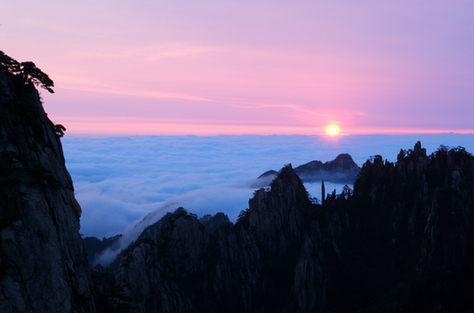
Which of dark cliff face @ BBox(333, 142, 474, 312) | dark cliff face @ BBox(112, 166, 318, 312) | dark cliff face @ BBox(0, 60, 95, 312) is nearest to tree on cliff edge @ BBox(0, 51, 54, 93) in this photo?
dark cliff face @ BBox(0, 60, 95, 312)

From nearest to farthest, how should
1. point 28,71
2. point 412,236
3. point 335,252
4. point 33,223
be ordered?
point 33,223 → point 28,71 → point 412,236 → point 335,252

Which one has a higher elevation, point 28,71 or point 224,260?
point 28,71

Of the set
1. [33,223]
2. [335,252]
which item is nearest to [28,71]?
[33,223]

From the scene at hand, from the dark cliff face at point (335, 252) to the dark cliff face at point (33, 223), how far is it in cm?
3122

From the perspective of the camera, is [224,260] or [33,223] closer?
[33,223]

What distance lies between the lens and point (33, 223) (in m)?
19.2

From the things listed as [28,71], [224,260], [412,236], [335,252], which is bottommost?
[224,260]

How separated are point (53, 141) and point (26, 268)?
11184mm

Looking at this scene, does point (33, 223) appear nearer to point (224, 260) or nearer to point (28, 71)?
point (28, 71)

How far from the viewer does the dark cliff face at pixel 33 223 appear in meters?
18.0

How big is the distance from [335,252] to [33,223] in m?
52.6

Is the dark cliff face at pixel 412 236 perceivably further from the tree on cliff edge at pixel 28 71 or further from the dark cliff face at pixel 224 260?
the tree on cliff edge at pixel 28 71

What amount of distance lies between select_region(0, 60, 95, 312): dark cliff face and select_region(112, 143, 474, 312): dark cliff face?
102ft

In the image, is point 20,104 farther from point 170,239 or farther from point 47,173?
point 170,239
